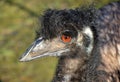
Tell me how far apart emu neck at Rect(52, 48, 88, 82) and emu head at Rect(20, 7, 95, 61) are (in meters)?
0.05

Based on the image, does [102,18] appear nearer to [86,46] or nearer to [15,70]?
[86,46]

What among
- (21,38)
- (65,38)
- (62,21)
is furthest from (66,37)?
(21,38)

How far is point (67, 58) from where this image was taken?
18.8ft

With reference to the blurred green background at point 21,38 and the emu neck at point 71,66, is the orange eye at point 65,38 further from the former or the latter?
the blurred green background at point 21,38

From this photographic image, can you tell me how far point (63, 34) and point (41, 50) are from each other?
202 millimetres

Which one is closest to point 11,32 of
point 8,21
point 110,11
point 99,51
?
point 8,21

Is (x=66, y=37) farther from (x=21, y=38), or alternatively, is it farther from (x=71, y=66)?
(x=21, y=38)

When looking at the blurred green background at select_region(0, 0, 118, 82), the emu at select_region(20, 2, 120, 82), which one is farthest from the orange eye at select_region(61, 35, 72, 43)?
the blurred green background at select_region(0, 0, 118, 82)

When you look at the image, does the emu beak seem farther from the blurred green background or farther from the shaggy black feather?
the blurred green background

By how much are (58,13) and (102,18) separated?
96cm

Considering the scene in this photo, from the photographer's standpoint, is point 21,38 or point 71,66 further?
point 21,38

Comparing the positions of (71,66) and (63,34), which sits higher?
(63,34)

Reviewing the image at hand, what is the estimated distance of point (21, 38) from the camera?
9188 millimetres

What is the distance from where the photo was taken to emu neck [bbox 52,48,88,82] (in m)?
5.71
